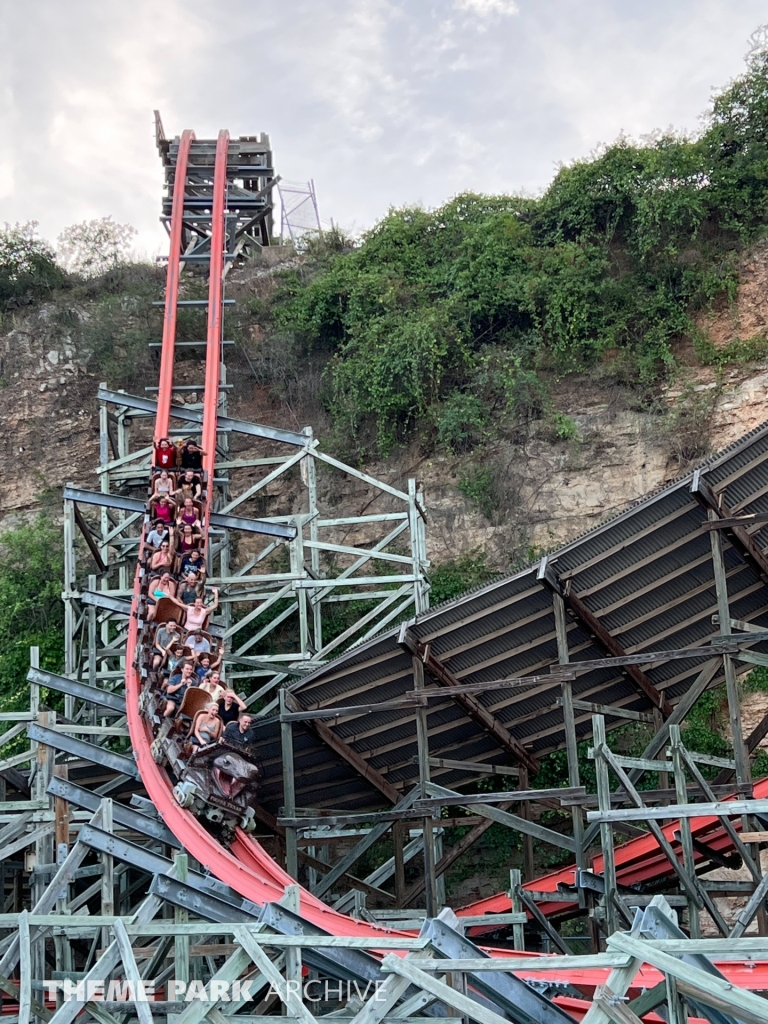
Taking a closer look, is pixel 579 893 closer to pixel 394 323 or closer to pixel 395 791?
pixel 395 791

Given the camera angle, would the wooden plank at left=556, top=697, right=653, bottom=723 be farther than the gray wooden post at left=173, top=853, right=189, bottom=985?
Yes

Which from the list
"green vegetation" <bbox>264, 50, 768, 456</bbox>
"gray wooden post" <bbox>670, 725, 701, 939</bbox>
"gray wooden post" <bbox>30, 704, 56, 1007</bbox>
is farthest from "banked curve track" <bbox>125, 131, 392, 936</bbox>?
"green vegetation" <bbox>264, 50, 768, 456</bbox>

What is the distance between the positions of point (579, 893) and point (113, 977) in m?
4.65

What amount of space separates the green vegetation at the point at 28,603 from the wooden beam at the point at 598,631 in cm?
994

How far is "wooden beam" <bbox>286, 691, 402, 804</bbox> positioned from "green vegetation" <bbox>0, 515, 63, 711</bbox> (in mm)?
6817

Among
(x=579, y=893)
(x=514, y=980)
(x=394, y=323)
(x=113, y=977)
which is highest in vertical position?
(x=394, y=323)

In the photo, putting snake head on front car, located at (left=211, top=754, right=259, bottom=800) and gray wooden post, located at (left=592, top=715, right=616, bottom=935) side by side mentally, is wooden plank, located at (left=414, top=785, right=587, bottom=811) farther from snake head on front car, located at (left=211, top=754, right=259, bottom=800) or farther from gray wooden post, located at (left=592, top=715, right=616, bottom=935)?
snake head on front car, located at (left=211, top=754, right=259, bottom=800)

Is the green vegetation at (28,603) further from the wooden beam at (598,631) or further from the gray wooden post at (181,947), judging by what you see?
the gray wooden post at (181,947)

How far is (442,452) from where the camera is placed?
826 inches

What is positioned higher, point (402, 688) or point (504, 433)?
point (504, 433)

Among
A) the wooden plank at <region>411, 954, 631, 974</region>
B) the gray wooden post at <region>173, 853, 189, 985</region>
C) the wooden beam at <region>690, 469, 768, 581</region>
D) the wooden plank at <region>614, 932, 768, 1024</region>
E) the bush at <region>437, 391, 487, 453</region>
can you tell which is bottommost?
the wooden plank at <region>614, 932, 768, 1024</region>

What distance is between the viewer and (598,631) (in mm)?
12398

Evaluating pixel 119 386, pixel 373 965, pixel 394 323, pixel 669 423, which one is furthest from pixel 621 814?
pixel 119 386

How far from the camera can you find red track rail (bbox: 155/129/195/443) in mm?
16391
